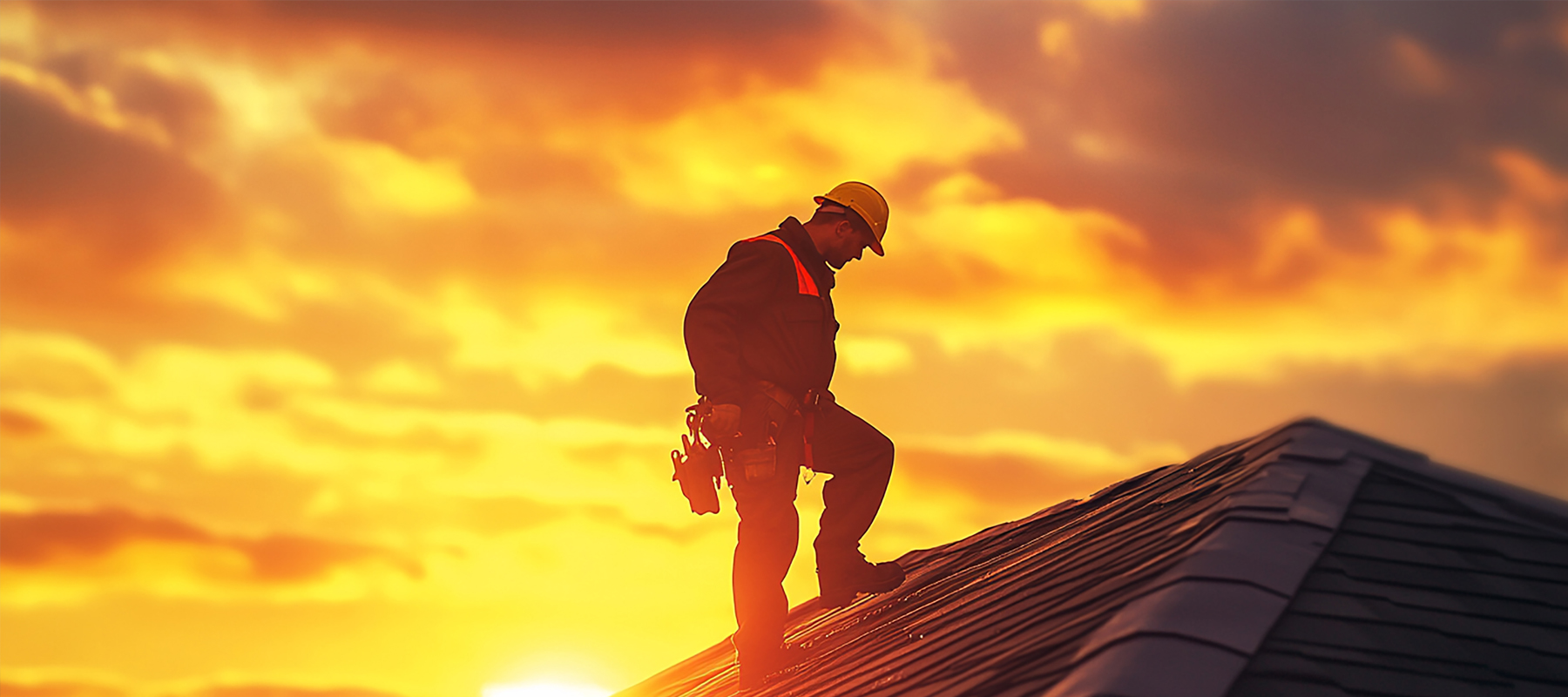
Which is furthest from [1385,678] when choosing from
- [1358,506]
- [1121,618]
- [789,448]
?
[789,448]

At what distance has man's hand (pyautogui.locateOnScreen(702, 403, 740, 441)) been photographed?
6.14m

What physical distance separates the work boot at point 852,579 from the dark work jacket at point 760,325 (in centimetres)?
101

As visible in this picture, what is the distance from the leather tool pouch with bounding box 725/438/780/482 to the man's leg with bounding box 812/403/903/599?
50cm

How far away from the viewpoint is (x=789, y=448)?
21.1ft

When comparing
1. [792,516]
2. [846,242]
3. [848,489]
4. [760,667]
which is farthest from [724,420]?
[760,667]

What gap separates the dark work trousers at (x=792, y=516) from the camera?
250 inches

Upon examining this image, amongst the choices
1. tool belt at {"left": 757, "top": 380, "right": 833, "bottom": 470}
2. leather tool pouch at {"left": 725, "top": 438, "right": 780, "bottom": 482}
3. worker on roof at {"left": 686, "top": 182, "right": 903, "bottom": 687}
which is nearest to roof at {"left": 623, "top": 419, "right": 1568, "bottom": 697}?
worker on roof at {"left": 686, "top": 182, "right": 903, "bottom": 687}

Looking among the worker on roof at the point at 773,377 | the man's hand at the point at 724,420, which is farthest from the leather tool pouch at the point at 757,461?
the man's hand at the point at 724,420

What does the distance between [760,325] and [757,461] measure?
0.62 metres

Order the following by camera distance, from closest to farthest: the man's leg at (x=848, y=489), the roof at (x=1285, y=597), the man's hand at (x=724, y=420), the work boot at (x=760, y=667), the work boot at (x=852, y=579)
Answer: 1. the roof at (x=1285, y=597)
2. the man's hand at (x=724, y=420)
3. the work boot at (x=760, y=667)
4. the man's leg at (x=848, y=489)
5. the work boot at (x=852, y=579)

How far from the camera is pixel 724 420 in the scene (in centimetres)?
615

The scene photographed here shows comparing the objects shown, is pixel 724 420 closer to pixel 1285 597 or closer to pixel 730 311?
pixel 730 311

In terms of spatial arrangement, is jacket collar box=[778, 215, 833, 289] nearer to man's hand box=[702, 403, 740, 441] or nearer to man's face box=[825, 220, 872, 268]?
man's face box=[825, 220, 872, 268]

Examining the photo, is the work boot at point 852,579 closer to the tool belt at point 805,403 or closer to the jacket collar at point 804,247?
the tool belt at point 805,403
